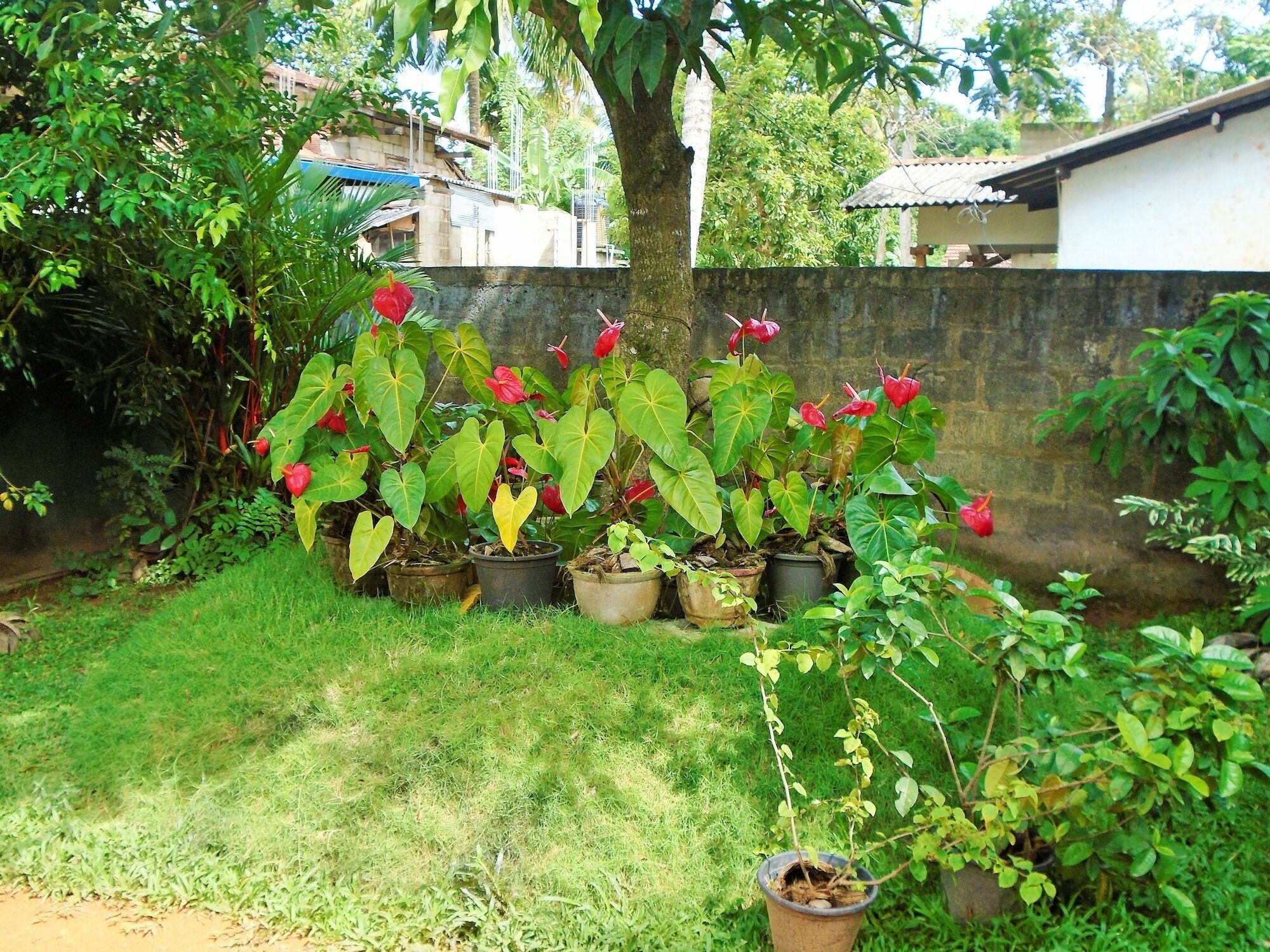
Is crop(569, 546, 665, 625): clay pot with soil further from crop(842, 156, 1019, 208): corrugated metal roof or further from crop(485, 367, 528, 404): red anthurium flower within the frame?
crop(842, 156, 1019, 208): corrugated metal roof

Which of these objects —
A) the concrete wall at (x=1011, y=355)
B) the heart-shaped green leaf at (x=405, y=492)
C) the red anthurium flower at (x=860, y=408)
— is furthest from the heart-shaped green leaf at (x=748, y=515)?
the concrete wall at (x=1011, y=355)

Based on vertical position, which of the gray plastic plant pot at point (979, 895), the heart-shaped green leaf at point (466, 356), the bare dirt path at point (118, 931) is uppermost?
the heart-shaped green leaf at point (466, 356)

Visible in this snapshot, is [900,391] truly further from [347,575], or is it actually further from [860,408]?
[347,575]

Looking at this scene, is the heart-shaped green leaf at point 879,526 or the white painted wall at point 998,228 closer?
the heart-shaped green leaf at point 879,526

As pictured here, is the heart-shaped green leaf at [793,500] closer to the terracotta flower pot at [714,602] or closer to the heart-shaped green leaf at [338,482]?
the terracotta flower pot at [714,602]

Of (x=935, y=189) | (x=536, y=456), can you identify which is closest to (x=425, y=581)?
(x=536, y=456)

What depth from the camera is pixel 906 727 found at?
10.9 feet

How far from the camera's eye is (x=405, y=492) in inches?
153

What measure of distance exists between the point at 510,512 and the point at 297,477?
821 mm

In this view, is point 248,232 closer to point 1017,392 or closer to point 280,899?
point 280,899

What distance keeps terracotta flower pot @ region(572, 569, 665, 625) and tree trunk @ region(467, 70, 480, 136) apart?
2475cm

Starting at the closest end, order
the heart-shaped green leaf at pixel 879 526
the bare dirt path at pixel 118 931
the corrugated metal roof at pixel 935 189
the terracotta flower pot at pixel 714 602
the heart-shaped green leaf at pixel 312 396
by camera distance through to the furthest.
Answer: the bare dirt path at pixel 118 931 → the heart-shaped green leaf at pixel 879 526 → the terracotta flower pot at pixel 714 602 → the heart-shaped green leaf at pixel 312 396 → the corrugated metal roof at pixel 935 189

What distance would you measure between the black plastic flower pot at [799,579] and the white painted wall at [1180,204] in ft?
15.1

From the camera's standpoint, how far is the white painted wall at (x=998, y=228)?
11859 mm
